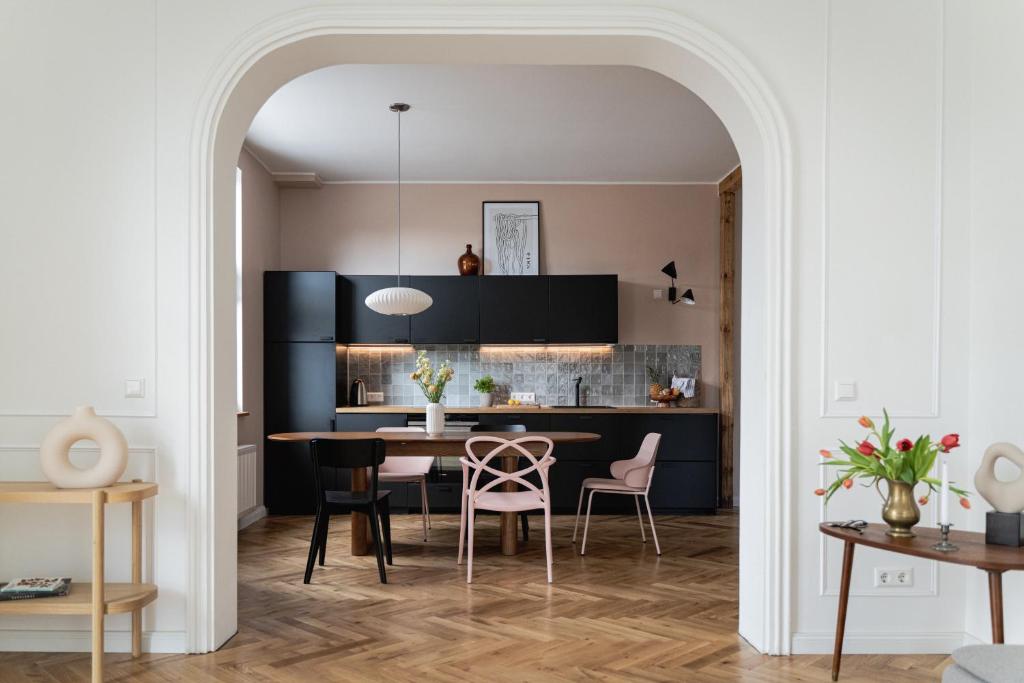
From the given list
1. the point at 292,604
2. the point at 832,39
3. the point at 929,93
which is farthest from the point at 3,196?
the point at 929,93

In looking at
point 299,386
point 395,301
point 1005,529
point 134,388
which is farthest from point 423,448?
point 1005,529

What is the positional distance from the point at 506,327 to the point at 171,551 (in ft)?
14.8

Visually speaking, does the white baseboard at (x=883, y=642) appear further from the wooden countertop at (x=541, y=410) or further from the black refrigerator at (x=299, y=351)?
the black refrigerator at (x=299, y=351)

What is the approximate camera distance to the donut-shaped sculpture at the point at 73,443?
3334 mm

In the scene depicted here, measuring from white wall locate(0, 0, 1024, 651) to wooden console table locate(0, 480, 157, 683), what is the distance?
27 cm

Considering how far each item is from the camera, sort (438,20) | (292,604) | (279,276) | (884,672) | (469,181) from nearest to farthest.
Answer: (884,672) < (438,20) < (292,604) < (279,276) < (469,181)

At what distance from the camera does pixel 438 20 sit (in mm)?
3602

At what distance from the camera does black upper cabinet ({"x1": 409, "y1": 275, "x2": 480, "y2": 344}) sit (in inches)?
305

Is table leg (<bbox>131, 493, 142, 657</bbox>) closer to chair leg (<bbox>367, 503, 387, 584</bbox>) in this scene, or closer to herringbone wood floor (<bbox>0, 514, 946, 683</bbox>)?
herringbone wood floor (<bbox>0, 514, 946, 683</bbox>)

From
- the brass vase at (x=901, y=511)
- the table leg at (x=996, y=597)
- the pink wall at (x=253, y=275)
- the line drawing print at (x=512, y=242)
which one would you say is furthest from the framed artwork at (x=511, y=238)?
the table leg at (x=996, y=597)

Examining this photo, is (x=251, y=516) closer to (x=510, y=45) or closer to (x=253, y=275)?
(x=253, y=275)

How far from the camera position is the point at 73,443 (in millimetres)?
3373

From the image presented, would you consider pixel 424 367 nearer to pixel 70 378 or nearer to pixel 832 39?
pixel 70 378

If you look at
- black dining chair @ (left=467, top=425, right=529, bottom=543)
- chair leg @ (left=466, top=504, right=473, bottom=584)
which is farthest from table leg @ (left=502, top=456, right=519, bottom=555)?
chair leg @ (left=466, top=504, right=473, bottom=584)
